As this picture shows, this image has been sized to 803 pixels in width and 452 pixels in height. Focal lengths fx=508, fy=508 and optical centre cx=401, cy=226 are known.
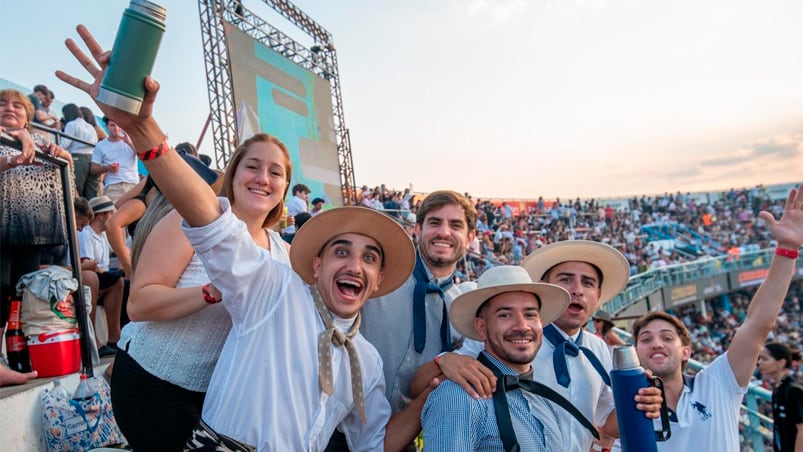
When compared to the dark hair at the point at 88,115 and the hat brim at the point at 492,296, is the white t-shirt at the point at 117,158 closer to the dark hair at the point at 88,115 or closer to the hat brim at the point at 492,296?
the dark hair at the point at 88,115

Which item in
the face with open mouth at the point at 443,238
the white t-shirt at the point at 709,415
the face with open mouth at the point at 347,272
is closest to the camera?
the face with open mouth at the point at 347,272

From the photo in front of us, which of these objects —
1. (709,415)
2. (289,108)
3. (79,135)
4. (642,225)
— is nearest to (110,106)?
(709,415)

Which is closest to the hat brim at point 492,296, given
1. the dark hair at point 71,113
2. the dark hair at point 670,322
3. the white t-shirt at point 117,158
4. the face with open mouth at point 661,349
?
the face with open mouth at point 661,349

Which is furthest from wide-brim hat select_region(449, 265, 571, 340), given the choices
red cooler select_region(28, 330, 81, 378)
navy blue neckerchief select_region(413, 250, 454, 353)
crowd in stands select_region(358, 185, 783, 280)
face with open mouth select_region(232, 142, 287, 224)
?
crowd in stands select_region(358, 185, 783, 280)

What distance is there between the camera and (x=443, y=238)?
2.56 metres

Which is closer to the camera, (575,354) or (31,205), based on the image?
(575,354)

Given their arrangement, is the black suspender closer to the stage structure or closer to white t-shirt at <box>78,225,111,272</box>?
white t-shirt at <box>78,225,111,272</box>

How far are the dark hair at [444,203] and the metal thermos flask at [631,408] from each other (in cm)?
122

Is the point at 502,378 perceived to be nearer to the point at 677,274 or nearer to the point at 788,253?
the point at 788,253

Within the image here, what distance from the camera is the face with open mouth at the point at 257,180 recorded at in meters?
1.92

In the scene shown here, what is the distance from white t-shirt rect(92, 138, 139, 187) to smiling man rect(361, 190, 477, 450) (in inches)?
209

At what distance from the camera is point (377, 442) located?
1996 mm

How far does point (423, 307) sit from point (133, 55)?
1.65 meters

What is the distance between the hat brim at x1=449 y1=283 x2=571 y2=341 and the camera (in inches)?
85.3
